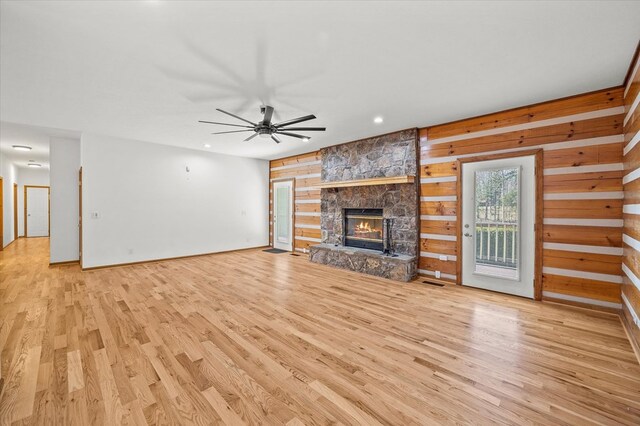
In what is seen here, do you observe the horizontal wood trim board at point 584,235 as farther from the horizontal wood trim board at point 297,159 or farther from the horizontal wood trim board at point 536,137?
the horizontal wood trim board at point 297,159

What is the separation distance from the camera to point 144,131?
519 centimetres

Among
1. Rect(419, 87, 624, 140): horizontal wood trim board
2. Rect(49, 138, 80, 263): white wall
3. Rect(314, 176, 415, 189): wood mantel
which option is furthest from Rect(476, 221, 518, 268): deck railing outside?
Rect(49, 138, 80, 263): white wall

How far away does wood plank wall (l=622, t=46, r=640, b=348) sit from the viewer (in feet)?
8.29

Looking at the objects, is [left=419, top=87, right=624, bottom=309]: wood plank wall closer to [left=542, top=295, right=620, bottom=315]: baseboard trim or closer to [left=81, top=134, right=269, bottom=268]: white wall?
[left=542, top=295, right=620, bottom=315]: baseboard trim

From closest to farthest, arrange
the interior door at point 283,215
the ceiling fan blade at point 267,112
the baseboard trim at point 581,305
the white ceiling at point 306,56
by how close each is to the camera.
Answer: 1. the white ceiling at point 306,56
2. the baseboard trim at point 581,305
3. the ceiling fan blade at point 267,112
4. the interior door at point 283,215

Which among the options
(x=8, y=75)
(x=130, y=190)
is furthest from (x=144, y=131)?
(x=8, y=75)

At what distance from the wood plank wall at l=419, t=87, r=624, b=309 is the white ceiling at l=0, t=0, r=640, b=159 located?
11.5 inches

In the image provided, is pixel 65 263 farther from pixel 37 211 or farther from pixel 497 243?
pixel 497 243

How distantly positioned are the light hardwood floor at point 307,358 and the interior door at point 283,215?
3.82 m

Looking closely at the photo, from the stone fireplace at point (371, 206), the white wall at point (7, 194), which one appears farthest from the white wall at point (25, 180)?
the stone fireplace at point (371, 206)

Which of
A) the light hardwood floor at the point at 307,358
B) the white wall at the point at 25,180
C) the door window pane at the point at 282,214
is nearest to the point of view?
the light hardwood floor at the point at 307,358

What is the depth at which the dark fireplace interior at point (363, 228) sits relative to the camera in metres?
5.57

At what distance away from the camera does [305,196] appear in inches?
288

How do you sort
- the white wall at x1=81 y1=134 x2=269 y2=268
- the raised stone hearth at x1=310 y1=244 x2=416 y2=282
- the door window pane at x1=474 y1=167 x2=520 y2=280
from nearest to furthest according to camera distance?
1. the door window pane at x1=474 y1=167 x2=520 y2=280
2. the raised stone hearth at x1=310 y1=244 x2=416 y2=282
3. the white wall at x1=81 y1=134 x2=269 y2=268
